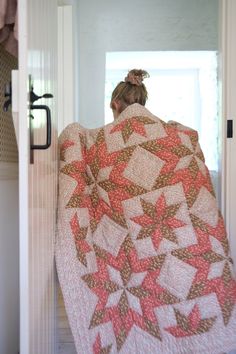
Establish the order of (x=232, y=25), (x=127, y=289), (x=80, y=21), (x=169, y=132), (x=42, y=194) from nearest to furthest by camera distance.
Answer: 1. (x=42, y=194)
2. (x=127, y=289)
3. (x=169, y=132)
4. (x=232, y=25)
5. (x=80, y=21)

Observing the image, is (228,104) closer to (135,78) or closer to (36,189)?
(135,78)

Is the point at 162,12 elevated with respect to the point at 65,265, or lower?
elevated

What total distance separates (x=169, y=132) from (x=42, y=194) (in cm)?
52

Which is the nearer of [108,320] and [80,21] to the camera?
[108,320]

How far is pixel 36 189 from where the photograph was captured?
0.98m

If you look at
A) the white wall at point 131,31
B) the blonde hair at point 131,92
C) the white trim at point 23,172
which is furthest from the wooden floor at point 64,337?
the white wall at point 131,31

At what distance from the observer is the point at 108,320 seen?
1.14 metres

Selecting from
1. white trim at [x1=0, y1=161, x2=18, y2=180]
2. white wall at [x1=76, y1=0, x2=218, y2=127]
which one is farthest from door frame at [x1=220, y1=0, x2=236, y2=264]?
white wall at [x1=76, y1=0, x2=218, y2=127]

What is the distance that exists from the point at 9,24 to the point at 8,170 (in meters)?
0.53

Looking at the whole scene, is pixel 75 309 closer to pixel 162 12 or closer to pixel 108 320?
pixel 108 320

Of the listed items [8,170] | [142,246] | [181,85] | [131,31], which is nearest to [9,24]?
[8,170]

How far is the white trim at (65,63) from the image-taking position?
2.36 meters

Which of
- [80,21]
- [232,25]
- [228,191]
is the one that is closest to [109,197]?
[228,191]

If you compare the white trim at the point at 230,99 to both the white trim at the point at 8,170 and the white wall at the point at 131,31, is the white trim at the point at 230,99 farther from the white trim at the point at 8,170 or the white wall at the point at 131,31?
the white wall at the point at 131,31
